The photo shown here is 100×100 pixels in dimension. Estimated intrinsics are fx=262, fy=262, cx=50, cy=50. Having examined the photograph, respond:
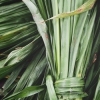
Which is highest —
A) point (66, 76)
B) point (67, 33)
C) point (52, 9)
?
point (52, 9)

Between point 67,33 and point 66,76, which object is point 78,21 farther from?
point 66,76

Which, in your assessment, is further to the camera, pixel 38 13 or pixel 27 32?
pixel 27 32

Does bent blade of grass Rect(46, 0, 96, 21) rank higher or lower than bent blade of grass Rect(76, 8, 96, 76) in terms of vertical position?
higher

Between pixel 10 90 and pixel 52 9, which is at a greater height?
pixel 52 9

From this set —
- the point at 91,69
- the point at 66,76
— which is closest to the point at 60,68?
the point at 66,76

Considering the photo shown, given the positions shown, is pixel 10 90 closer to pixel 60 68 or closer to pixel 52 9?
pixel 60 68

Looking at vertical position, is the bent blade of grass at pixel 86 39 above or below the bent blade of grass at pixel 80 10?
below
